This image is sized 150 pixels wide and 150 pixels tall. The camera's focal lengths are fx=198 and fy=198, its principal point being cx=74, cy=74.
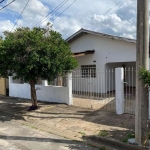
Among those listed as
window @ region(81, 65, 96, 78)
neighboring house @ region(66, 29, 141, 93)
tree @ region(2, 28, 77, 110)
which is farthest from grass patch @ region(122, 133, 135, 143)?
window @ region(81, 65, 96, 78)

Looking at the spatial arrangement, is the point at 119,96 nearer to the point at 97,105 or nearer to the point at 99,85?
the point at 97,105

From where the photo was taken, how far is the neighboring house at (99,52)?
490 inches

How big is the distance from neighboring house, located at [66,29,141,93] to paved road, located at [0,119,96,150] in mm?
6477

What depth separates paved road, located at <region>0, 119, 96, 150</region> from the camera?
16.7 ft

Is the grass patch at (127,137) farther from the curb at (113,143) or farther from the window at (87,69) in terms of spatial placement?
the window at (87,69)

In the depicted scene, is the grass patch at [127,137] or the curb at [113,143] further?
the grass patch at [127,137]

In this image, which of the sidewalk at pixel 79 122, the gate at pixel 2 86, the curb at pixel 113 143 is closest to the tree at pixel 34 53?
the sidewalk at pixel 79 122

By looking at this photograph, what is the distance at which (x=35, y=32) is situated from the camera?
26.4 ft

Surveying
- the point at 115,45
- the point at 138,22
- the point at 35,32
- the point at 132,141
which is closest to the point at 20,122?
the point at 35,32

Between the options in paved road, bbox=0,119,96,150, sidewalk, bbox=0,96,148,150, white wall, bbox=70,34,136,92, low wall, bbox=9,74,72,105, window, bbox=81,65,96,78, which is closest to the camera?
paved road, bbox=0,119,96,150

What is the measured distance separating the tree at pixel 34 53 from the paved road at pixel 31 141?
243 centimetres

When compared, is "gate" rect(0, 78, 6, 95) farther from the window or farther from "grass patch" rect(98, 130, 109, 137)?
"grass patch" rect(98, 130, 109, 137)

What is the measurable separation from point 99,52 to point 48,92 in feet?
16.7

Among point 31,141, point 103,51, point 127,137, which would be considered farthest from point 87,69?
point 31,141
